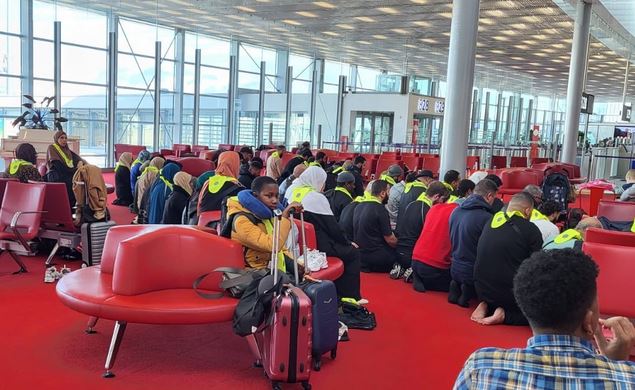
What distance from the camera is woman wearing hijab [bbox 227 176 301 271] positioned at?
13.3 ft

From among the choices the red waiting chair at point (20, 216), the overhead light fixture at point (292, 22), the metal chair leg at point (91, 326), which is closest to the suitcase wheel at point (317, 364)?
the metal chair leg at point (91, 326)

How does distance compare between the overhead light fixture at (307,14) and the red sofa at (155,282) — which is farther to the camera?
the overhead light fixture at (307,14)

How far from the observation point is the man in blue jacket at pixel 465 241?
5.50 metres

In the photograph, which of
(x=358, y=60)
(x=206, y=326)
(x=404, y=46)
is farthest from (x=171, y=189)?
(x=358, y=60)

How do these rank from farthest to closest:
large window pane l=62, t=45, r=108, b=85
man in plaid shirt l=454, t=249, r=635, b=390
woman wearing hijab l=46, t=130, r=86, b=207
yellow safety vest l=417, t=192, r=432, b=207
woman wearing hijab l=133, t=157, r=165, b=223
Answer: large window pane l=62, t=45, r=108, b=85 → woman wearing hijab l=133, t=157, r=165, b=223 → woman wearing hijab l=46, t=130, r=86, b=207 → yellow safety vest l=417, t=192, r=432, b=207 → man in plaid shirt l=454, t=249, r=635, b=390

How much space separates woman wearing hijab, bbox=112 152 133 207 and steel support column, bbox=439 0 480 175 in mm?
5692

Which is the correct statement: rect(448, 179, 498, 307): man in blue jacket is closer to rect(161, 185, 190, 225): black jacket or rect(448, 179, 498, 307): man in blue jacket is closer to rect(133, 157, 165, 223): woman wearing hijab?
rect(161, 185, 190, 225): black jacket

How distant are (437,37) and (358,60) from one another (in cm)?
701

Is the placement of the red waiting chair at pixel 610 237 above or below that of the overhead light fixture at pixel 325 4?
below

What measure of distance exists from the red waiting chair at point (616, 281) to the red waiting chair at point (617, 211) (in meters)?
3.15

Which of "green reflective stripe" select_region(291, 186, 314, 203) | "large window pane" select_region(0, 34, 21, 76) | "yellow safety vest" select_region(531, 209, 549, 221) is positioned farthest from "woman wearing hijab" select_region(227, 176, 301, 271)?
"large window pane" select_region(0, 34, 21, 76)

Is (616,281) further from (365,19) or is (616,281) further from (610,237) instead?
(365,19)

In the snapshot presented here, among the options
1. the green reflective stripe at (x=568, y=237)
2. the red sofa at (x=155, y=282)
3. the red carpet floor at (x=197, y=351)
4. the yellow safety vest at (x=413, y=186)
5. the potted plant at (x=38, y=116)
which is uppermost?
the potted plant at (x=38, y=116)

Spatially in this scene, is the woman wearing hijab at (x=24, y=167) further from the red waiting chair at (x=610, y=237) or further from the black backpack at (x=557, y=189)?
the black backpack at (x=557, y=189)
